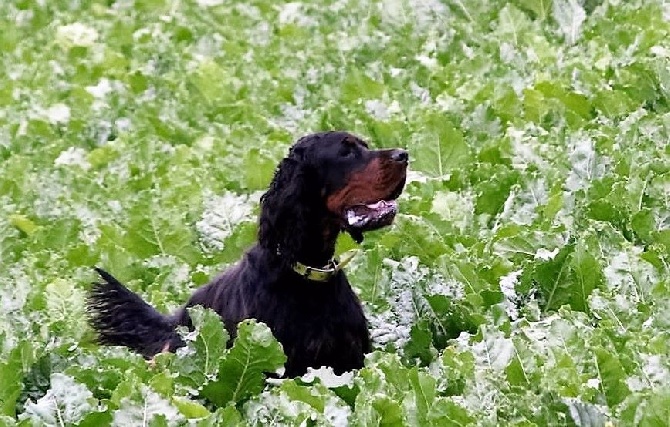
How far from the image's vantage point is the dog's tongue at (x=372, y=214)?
506 cm

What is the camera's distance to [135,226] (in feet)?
22.8

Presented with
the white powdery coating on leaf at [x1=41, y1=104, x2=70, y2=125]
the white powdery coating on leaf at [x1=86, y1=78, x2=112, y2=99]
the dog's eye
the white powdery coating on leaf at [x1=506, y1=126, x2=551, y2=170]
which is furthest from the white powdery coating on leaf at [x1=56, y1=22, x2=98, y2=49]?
the dog's eye

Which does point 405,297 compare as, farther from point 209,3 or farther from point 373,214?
point 209,3

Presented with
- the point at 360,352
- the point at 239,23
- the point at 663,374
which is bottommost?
the point at 239,23

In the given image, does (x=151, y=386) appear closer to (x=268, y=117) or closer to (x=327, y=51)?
(x=268, y=117)

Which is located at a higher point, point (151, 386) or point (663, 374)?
point (663, 374)

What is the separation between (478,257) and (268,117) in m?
3.31

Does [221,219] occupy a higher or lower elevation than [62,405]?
lower

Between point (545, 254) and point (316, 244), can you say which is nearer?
point (316, 244)

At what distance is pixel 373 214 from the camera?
508 cm

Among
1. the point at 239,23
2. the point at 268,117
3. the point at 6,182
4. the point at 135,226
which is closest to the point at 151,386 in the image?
the point at 135,226

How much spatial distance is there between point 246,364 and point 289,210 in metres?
0.84

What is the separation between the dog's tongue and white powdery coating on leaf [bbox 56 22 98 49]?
22.0 feet

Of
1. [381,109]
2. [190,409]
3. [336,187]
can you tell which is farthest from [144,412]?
[381,109]
